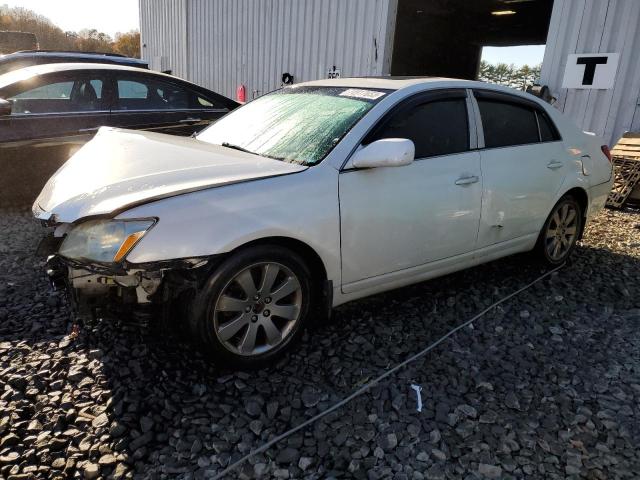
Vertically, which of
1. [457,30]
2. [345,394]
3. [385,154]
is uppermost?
[457,30]

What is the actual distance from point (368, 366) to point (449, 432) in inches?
24.2

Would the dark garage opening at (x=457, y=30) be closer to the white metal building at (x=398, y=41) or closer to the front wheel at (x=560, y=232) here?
the white metal building at (x=398, y=41)

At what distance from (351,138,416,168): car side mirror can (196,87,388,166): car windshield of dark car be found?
0.21 metres

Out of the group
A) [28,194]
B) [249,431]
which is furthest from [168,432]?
[28,194]

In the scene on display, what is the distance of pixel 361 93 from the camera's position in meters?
3.32

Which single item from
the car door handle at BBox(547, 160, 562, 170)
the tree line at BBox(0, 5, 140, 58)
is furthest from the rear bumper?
the tree line at BBox(0, 5, 140, 58)

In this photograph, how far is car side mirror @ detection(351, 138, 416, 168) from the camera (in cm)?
275

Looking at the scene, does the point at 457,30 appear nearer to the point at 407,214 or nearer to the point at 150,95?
the point at 150,95

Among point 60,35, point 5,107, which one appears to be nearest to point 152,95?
point 5,107

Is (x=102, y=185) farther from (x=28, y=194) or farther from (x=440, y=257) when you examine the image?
(x=28, y=194)

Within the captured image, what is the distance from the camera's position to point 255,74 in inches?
457

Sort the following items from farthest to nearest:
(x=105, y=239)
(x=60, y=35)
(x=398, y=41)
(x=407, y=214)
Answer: (x=60, y=35), (x=398, y=41), (x=407, y=214), (x=105, y=239)

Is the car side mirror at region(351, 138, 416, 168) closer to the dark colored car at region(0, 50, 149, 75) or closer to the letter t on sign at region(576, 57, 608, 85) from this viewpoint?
the letter t on sign at region(576, 57, 608, 85)

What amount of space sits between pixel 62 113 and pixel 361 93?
3.60 metres
